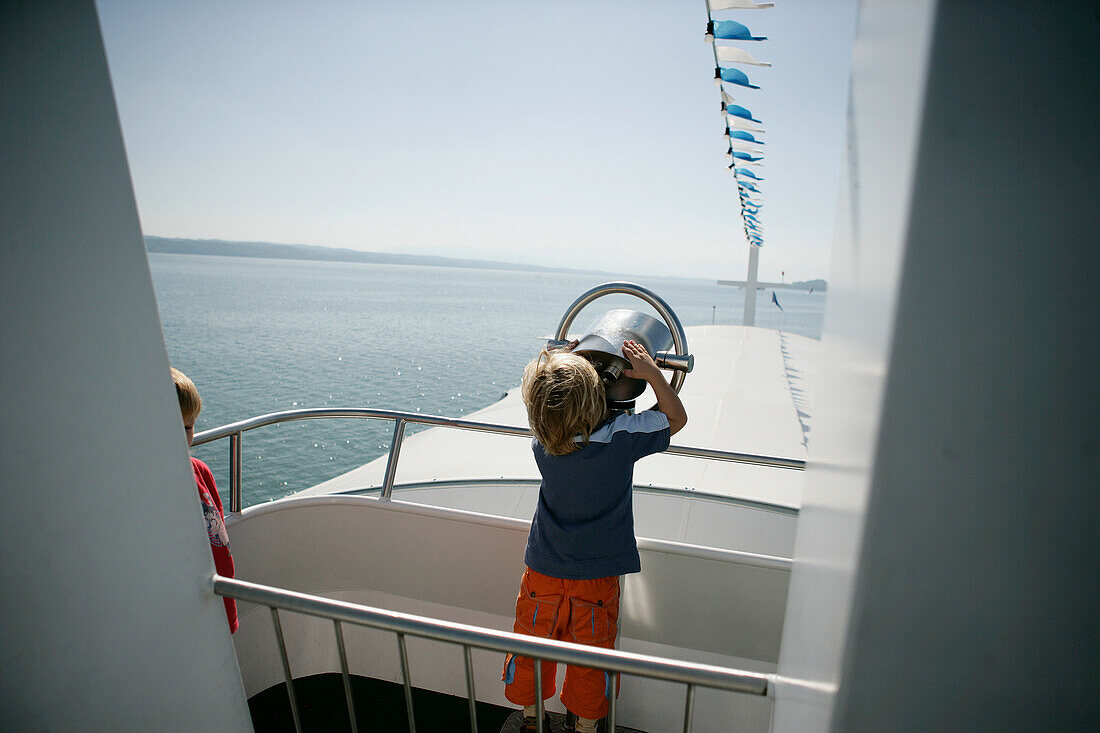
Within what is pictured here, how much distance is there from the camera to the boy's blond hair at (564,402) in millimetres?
1738

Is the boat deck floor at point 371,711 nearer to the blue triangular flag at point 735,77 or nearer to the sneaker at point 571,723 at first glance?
the sneaker at point 571,723

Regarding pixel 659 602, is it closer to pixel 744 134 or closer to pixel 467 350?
pixel 744 134

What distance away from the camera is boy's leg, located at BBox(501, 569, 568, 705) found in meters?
1.90

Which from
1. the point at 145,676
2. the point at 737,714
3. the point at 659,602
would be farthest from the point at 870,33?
the point at 737,714

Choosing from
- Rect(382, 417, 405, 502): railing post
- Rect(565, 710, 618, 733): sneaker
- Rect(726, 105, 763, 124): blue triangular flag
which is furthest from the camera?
Rect(726, 105, 763, 124): blue triangular flag

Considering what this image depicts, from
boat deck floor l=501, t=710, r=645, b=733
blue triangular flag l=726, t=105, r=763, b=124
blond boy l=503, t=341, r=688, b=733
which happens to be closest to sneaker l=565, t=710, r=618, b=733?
boat deck floor l=501, t=710, r=645, b=733

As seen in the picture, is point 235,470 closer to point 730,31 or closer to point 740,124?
point 730,31

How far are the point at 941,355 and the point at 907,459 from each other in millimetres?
117

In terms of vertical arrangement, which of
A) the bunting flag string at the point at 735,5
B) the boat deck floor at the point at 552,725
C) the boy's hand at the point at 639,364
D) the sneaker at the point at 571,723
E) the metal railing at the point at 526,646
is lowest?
the boat deck floor at the point at 552,725

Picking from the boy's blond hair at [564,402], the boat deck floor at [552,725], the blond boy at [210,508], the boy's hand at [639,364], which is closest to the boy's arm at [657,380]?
the boy's hand at [639,364]

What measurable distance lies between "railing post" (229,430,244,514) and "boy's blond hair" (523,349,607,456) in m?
1.26

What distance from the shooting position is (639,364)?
1.94 metres

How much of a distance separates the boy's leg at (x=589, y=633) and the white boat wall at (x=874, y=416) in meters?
0.86

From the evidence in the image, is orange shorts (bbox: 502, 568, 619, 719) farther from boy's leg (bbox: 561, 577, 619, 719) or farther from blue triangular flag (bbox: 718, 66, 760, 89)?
blue triangular flag (bbox: 718, 66, 760, 89)
